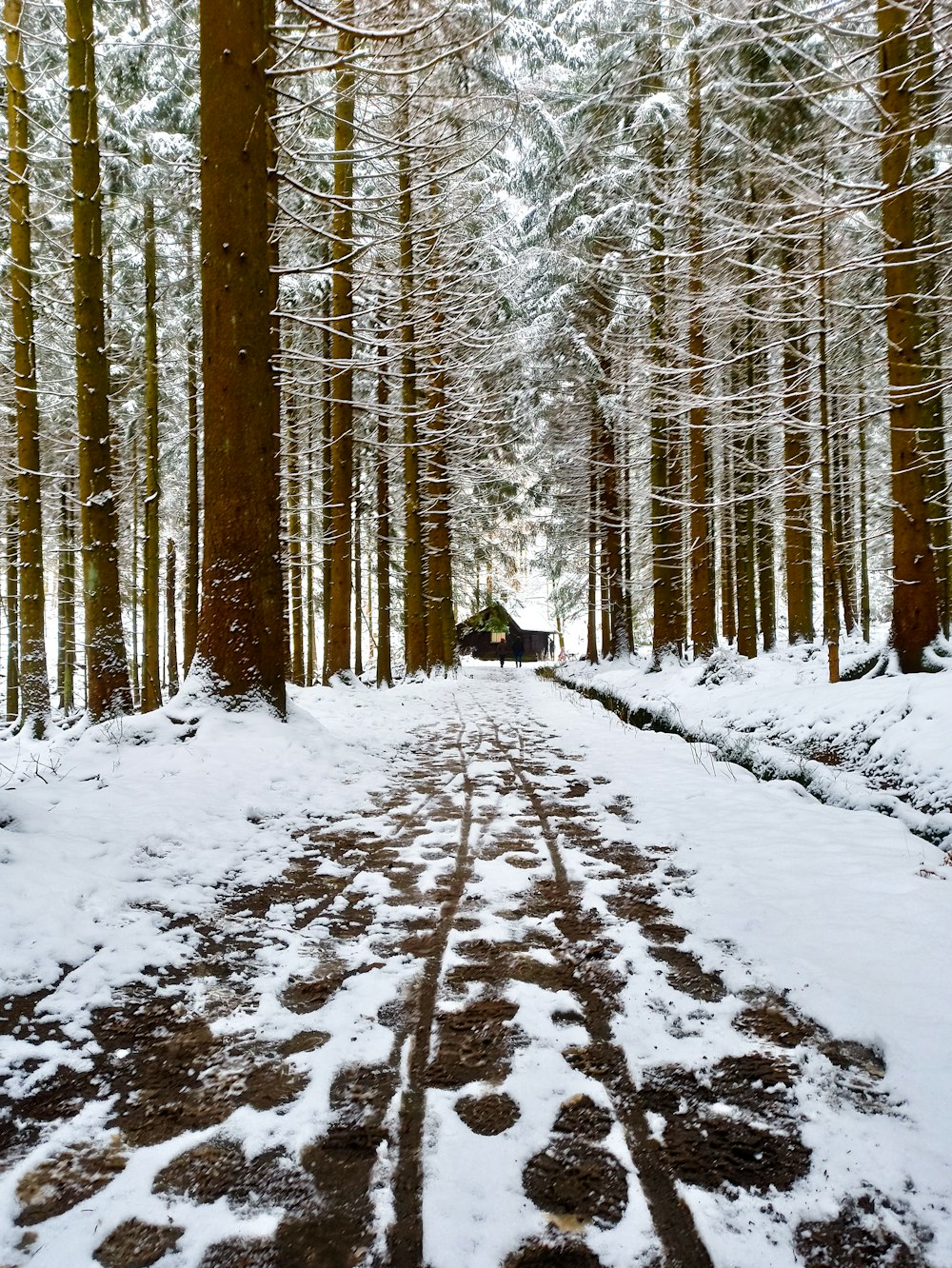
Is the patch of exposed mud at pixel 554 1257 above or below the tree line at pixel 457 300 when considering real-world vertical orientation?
below

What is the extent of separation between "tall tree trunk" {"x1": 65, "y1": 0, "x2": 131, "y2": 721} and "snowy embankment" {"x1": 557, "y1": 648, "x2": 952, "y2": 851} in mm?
6879

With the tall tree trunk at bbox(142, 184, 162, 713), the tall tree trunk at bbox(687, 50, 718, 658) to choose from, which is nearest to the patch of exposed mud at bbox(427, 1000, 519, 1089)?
the tall tree trunk at bbox(687, 50, 718, 658)

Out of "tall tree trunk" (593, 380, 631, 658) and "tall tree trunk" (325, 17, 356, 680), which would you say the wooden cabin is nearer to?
"tall tree trunk" (593, 380, 631, 658)

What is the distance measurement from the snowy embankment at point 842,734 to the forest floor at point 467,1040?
0.36m

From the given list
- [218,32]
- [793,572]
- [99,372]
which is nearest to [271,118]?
[218,32]

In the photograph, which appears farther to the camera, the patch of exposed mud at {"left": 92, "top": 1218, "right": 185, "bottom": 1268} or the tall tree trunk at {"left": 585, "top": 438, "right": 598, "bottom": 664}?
the tall tree trunk at {"left": 585, "top": 438, "right": 598, "bottom": 664}

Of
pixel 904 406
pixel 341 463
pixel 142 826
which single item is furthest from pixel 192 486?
pixel 904 406

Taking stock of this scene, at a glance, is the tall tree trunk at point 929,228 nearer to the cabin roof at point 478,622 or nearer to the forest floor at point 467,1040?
the forest floor at point 467,1040

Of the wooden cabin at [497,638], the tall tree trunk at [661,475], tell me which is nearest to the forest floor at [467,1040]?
the tall tree trunk at [661,475]

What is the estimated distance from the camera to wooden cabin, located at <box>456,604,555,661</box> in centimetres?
4634

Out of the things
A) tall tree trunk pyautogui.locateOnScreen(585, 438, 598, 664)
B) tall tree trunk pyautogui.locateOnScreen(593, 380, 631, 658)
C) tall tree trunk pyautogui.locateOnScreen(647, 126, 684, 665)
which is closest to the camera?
tall tree trunk pyautogui.locateOnScreen(647, 126, 684, 665)

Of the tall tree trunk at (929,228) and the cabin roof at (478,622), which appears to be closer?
the tall tree trunk at (929,228)

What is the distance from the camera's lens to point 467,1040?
6.84ft

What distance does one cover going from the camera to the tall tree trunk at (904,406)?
6.29 metres
